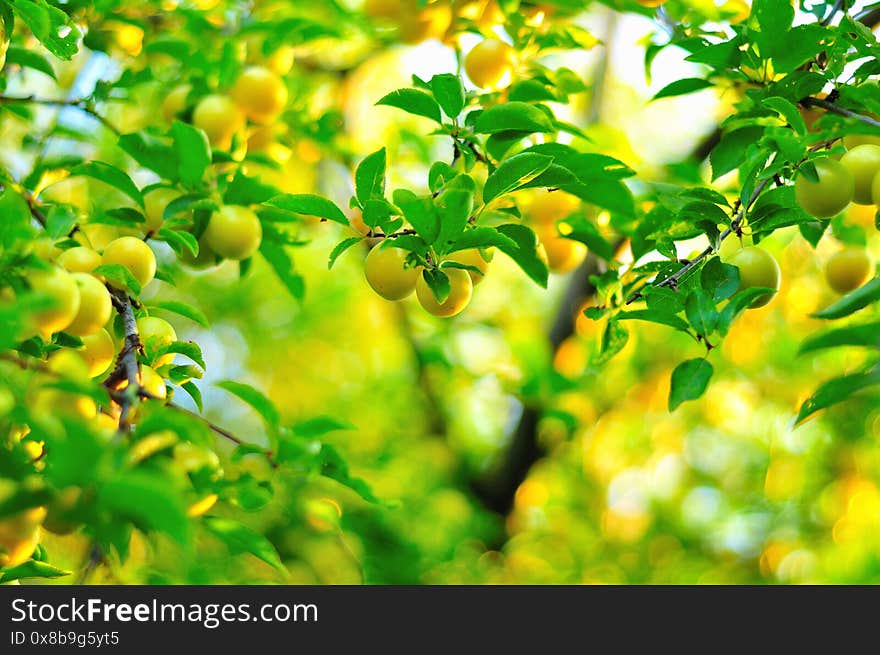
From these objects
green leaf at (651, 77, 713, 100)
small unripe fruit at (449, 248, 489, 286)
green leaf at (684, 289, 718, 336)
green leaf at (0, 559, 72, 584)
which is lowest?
green leaf at (0, 559, 72, 584)

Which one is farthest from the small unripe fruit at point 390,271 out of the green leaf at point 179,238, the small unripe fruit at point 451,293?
the green leaf at point 179,238

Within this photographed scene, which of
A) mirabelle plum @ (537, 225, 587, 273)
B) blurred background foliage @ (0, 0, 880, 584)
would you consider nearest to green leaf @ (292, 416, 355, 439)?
mirabelle plum @ (537, 225, 587, 273)

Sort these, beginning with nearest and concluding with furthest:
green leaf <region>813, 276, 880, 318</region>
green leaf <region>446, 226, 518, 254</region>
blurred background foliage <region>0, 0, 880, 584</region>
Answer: green leaf <region>813, 276, 880, 318</region> < green leaf <region>446, 226, 518, 254</region> < blurred background foliage <region>0, 0, 880, 584</region>

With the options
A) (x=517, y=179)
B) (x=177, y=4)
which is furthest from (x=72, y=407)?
(x=177, y=4)

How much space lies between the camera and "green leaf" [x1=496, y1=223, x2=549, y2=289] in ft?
3.51

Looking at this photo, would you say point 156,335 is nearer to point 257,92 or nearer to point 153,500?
point 153,500

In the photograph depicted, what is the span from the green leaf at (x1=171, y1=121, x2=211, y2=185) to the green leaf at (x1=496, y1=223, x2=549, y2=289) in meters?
0.42

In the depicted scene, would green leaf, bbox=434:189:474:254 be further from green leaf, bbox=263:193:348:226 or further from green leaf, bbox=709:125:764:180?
green leaf, bbox=709:125:764:180

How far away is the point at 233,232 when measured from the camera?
47.2 inches

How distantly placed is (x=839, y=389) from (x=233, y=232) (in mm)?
820

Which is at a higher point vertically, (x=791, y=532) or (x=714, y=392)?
(x=714, y=392)

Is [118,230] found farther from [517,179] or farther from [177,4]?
[517,179]

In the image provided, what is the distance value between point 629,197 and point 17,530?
2.91 feet
